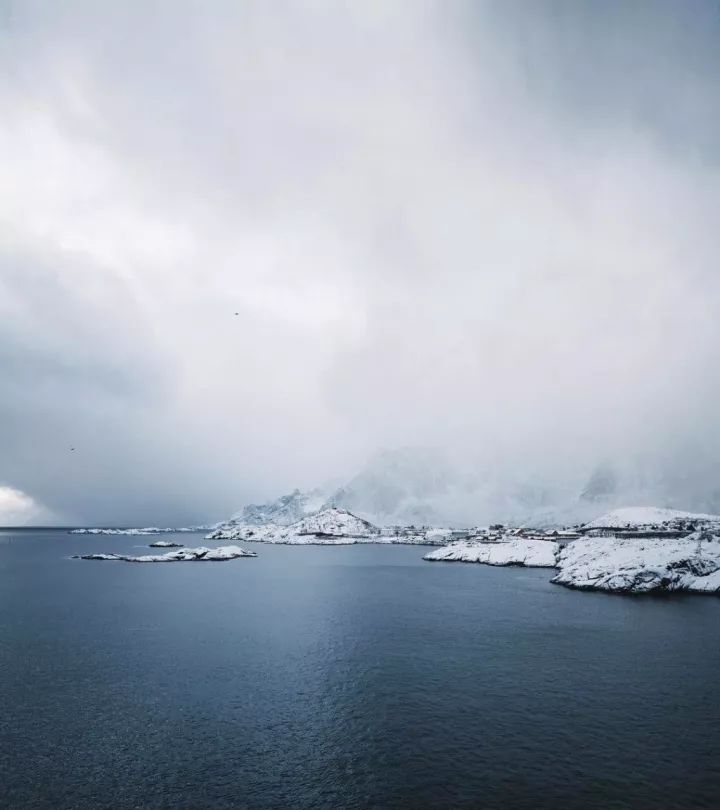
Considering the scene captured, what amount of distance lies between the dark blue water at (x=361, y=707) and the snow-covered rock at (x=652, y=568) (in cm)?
1758

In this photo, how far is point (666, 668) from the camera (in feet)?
156

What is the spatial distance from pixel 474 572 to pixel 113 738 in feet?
398

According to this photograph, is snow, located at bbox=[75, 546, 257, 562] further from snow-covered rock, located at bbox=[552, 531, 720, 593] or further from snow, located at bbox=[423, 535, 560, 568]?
snow-covered rock, located at bbox=[552, 531, 720, 593]

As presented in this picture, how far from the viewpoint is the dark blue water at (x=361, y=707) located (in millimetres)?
27125

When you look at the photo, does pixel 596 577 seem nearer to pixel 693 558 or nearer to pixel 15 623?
pixel 693 558

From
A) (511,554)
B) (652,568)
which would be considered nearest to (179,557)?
(511,554)

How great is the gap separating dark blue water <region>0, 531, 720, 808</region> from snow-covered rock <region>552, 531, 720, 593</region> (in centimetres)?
1758

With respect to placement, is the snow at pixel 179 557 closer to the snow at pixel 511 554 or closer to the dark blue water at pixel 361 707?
the snow at pixel 511 554

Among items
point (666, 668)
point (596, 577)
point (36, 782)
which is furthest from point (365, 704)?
point (596, 577)

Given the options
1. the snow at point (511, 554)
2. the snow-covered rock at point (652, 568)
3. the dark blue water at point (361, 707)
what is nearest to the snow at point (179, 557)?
the snow at point (511, 554)

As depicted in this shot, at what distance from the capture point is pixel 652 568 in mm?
95562

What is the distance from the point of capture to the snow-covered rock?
3725 inches

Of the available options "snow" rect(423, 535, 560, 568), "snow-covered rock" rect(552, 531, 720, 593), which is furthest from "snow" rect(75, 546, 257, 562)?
"snow-covered rock" rect(552, 531, 720, 593)

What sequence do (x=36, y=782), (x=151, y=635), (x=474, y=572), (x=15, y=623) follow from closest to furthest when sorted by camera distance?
1. (x=36, y=782)
2. (x=151, y=635)
3. (x=15, y=623)
4. (x=474, y=572)
